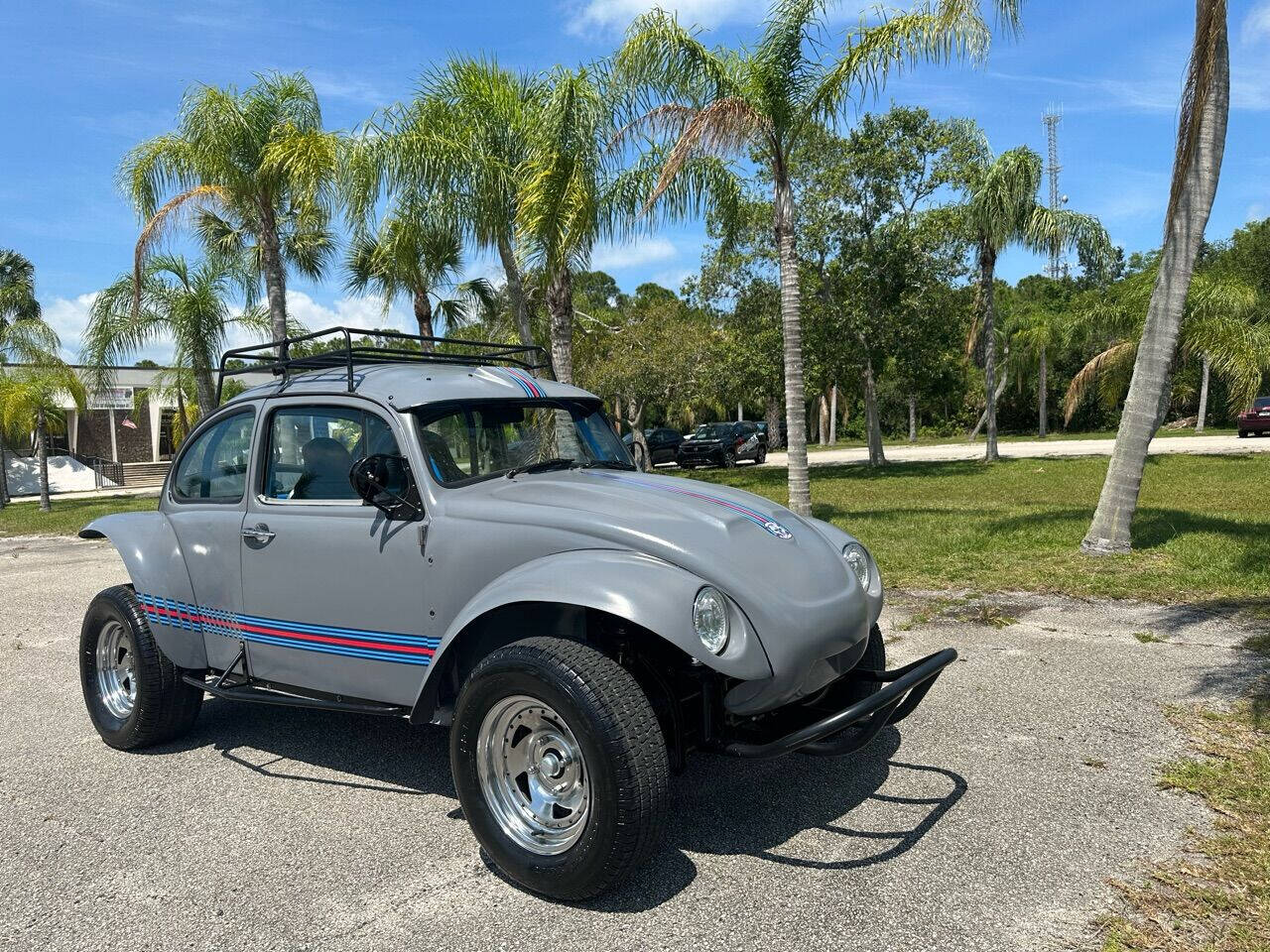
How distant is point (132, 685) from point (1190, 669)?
6.09 m

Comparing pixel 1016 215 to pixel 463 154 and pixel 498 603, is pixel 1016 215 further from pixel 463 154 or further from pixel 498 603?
pixel 498 603

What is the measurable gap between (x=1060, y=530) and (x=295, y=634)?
9.40m

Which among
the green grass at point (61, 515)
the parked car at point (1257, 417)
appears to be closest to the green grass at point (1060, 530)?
the green grass at point (61, 515)

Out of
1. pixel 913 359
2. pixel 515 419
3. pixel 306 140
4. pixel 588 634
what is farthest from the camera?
pixel 913 359

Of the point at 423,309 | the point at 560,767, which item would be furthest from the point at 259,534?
the point at 423,309

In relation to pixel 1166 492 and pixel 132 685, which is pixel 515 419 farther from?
pixel 1166 492

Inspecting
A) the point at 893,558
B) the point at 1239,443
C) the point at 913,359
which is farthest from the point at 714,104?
the point at 1239,443

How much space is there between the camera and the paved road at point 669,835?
3154 millimetres

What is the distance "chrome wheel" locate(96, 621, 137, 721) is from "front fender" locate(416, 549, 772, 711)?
264cm

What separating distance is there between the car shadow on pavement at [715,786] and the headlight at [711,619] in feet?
2.96

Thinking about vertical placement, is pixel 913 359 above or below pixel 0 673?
above

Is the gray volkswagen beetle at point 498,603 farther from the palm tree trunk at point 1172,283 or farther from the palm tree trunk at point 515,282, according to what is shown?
the palm tree trunk at point 515,282

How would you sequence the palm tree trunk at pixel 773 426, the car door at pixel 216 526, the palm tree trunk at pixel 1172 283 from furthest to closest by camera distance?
the palm tree trunk at pixel 773 426 < the palm tree trunk at pixel 1172 283 < the car door at pixel 216 526

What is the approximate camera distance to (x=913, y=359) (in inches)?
912
